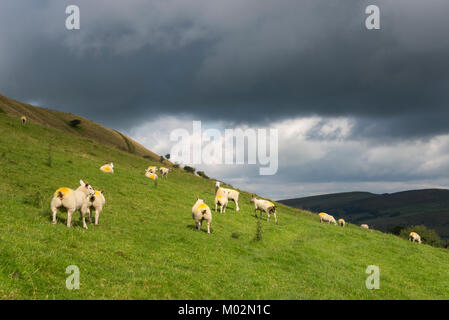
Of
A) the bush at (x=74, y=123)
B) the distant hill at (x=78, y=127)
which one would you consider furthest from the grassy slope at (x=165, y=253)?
the bush at (x=74, y=123)

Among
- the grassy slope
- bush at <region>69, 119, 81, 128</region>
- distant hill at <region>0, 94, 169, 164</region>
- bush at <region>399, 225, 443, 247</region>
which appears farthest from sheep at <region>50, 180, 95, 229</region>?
bush at <region>69, 119, 81, 128</region>

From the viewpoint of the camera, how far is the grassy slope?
9.85 m

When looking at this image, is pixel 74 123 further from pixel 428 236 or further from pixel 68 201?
pixel 428 236

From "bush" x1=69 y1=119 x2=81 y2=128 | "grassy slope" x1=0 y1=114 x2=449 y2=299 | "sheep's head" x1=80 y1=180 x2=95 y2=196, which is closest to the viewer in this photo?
"grassy slope" x1=0 y1=114 x2=449 y2=299

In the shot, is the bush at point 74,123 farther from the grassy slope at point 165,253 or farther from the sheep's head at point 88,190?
the sheep's head at point 88,190

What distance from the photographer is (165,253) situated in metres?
14.4

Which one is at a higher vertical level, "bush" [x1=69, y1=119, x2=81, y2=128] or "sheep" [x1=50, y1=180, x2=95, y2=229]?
"bush" [x1=69, y1=119, x2=81, y2=128]

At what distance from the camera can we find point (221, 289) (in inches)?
443

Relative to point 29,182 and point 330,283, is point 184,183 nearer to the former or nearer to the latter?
point 29,182

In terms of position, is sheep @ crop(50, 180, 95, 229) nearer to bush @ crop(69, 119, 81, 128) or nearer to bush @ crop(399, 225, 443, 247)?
bush @ crop(399, 225, 443, 247)

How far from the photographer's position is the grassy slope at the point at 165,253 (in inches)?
388

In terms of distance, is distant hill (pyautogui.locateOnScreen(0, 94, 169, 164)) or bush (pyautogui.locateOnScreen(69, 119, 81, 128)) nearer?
distant hill (pyautogui.locateOnScreen(0, 94, 169, 164))

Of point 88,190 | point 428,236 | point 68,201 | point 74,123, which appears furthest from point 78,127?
point 428,236
